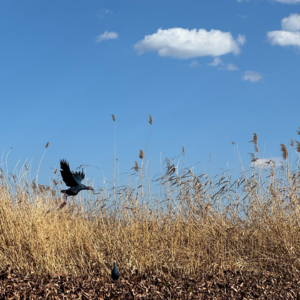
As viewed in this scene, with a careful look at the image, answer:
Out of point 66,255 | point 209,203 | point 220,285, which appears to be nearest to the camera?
point 220,285

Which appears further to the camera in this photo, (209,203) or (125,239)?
(209,203)

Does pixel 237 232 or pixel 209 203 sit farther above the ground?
pixel 209 203

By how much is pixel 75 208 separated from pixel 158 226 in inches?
62.3

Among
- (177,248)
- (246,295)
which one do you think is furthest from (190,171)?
(246,295)

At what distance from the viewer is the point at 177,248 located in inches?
174

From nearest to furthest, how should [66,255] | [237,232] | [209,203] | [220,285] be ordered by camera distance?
[220,285]
[66,255]
[237,232]
[209,203]

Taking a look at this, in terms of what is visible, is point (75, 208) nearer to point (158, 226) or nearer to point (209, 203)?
point (158, 226)

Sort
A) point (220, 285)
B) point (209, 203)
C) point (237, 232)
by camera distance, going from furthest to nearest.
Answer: point (209, 203), point (237, 232), point (220, 285)

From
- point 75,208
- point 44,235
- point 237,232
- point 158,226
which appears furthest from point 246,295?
point 75,208

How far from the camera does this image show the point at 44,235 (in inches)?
179

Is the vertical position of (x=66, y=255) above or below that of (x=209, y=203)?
below

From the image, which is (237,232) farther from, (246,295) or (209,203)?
(246,295)

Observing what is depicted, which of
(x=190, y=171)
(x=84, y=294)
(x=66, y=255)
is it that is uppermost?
(x=190, y=171)

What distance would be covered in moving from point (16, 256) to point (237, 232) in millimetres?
2783
